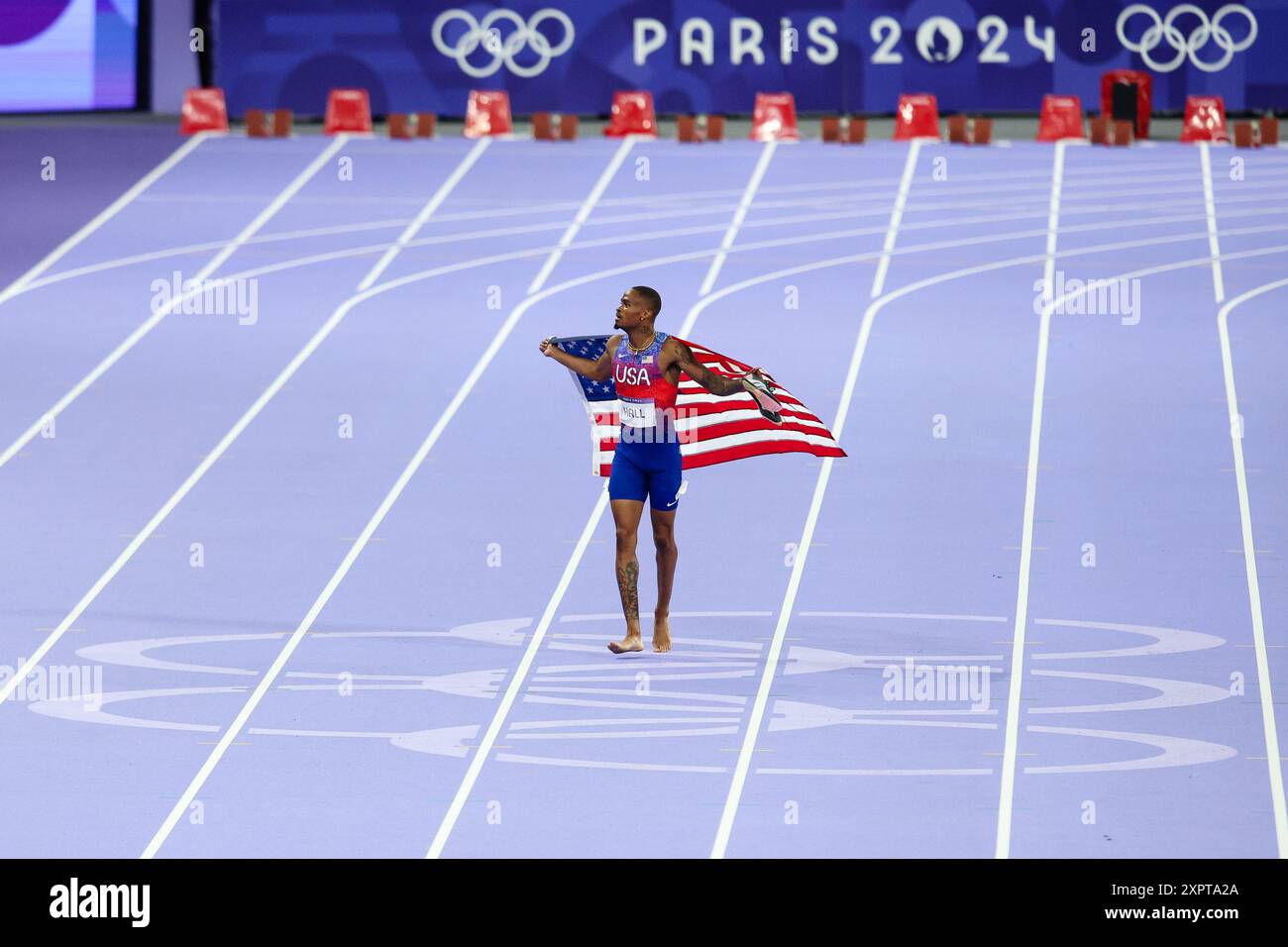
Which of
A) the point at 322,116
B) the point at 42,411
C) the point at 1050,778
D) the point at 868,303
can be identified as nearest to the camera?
the point at 1050,778

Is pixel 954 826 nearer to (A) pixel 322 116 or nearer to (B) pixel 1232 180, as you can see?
(B) pixel 1232 180

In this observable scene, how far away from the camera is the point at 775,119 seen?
25281 millimetres

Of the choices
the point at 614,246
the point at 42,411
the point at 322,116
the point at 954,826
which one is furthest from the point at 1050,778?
→ the point at 322,116

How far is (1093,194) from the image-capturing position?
76.0 ft

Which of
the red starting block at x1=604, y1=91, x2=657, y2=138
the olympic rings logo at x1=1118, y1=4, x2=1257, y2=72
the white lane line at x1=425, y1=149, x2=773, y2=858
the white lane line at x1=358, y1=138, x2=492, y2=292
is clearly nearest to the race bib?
the white lane line at x1=425, y1=149, x2=773, y2=858

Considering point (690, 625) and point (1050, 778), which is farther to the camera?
point (690, 625)

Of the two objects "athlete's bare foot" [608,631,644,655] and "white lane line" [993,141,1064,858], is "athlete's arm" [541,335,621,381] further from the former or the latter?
"white lane line" [993,141,1064,858]

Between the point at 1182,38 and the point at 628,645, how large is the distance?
50.7 feet

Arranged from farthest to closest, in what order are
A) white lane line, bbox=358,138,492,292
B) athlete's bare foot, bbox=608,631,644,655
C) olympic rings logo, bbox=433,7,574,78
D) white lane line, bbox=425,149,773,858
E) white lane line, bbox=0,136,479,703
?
1. olympic rings logo, bbox=433,7,574,78
2. white lane line, bbox=358,138,492,292
3. white lane line, bbox=0,136,479,703
4. athlete's bare foot, bbox=608,631,644,655
5. white lane line, bbox=425,149,773,858

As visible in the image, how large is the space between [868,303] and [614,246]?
268 centimetres

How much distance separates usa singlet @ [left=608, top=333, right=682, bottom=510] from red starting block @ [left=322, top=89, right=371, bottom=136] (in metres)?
14.3

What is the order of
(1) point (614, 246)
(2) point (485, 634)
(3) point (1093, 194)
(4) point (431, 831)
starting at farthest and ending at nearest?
(3) point (1093, 194) < (1) point (614, 246) < (2) point (485, 634) < (4) point (431, 831)

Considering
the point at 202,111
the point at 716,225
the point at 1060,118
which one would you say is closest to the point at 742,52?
the point at 1060,118

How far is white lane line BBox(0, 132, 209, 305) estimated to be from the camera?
20641 mm
